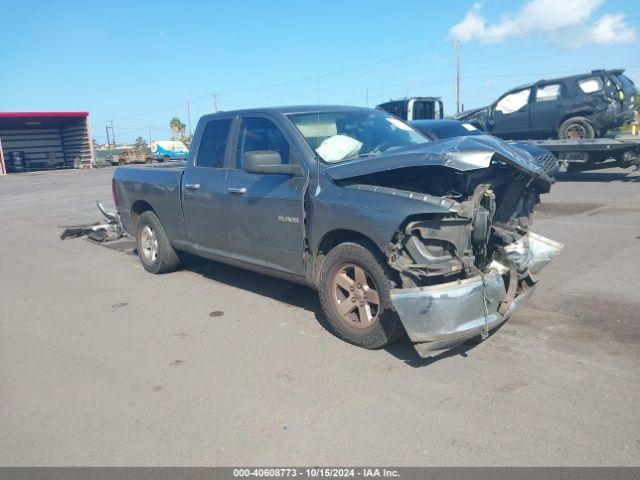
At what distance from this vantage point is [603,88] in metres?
13.8

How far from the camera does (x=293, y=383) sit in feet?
12.6

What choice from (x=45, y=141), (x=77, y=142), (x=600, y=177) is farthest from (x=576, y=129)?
(x=45, y=141)

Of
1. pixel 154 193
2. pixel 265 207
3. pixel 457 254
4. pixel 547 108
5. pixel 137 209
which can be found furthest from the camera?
pixel 547 108

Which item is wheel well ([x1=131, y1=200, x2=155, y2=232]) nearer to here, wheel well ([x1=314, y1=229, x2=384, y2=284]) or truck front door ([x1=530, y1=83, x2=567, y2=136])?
wheel well ([x1=314, y1=229, x2=384, y2=284])

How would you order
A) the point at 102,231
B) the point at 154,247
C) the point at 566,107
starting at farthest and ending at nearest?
the point at 566,107 < the point at 102,231 < the point at 154,247

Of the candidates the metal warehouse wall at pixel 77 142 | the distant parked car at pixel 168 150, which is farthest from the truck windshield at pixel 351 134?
Result: the metal warehouse wall at pixel 77 142

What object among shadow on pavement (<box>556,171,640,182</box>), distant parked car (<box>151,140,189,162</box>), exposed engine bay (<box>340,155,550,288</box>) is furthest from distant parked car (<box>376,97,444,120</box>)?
distant parked car (<box>151,140,189,162</box>)

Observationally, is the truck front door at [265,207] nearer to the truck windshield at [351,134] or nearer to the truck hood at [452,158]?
the truck windshield at [351,134]

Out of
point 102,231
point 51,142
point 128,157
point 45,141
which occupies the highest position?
point 45,141

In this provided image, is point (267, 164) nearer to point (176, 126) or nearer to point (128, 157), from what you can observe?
point (128, 157)

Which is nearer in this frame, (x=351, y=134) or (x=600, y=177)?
(x=351, y=134)

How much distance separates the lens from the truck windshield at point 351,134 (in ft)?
15.9

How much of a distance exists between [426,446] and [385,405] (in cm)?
49

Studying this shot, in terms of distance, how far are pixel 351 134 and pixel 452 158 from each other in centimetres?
155
